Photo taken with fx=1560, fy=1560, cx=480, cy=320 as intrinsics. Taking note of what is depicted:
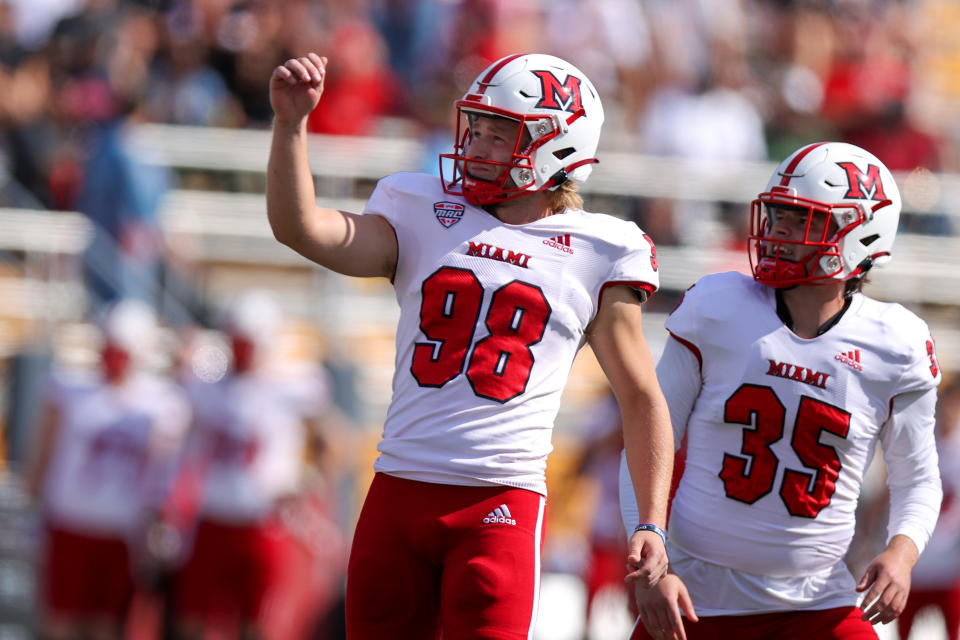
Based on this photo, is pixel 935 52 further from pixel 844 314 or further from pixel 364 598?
pixel 364 598

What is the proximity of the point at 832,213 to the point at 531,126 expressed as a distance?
0.90m

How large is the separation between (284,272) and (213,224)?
1.91 ft

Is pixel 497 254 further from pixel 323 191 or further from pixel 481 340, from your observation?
pixel 323 191

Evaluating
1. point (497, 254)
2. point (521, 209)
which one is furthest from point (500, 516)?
Answer: point (521, 209)

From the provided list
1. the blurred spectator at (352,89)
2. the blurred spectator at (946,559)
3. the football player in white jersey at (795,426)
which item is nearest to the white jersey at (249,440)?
the blurred spectator at (352,89)

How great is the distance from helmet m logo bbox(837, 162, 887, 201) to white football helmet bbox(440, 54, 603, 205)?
744mm

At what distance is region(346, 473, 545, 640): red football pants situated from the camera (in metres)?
3.70

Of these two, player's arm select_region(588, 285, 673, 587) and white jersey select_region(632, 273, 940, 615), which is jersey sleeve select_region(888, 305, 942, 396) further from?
player's arm select_region(588, 285, 673, 587)

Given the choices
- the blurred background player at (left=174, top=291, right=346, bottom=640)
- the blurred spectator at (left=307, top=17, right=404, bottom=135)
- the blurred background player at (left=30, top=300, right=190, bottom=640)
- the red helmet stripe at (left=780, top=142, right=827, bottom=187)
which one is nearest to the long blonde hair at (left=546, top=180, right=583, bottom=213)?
the red helmet stripe at (left=780, top=142, right=827, bottom=187)

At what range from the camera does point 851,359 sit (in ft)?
13.5

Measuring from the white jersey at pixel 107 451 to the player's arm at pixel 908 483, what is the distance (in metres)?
5.42

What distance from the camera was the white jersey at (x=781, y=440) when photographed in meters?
4.10

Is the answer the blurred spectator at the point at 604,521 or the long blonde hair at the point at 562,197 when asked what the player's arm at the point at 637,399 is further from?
the blurred spectator at the point at 604,521

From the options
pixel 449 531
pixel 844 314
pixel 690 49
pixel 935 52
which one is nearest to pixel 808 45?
pixel 690 49
